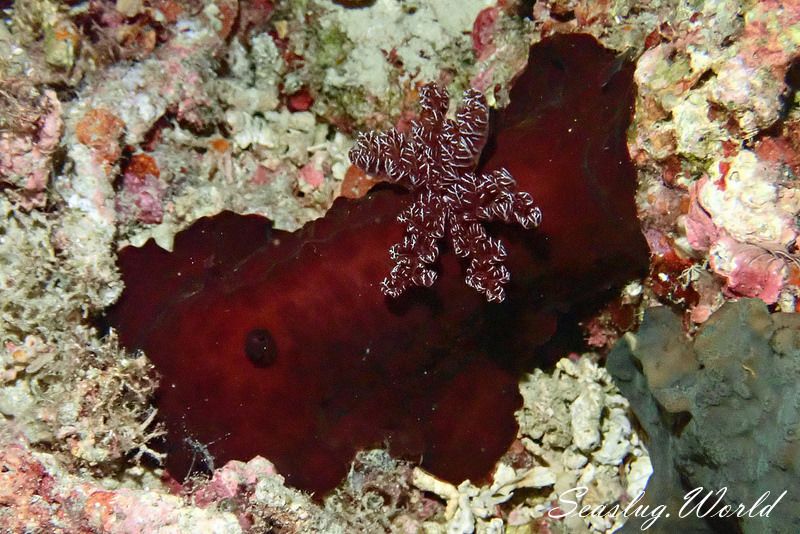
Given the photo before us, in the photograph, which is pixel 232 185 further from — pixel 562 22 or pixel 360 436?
pixel 562 22

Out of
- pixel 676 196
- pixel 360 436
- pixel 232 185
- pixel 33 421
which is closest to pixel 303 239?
pixel 232 185

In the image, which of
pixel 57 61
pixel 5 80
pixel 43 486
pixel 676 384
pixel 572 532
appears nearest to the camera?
pixel 43 486

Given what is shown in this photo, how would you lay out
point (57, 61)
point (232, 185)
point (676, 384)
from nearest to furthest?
point (676, 384) < point (57, 61) < point (232, 185)

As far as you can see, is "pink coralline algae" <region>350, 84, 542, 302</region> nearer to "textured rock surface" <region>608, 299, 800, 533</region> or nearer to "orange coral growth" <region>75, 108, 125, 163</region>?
"textured rock surface" <region>608, 299, 800, 533</region>

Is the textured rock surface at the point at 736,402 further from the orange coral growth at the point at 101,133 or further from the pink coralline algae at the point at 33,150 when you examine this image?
the pink coralline algae at the point at 33,150

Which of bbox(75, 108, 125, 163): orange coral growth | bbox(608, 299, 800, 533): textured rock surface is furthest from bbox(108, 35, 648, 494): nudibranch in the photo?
bbox(608, 299, 800, 533): textured rock surface

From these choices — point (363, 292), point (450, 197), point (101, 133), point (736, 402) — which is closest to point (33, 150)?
point (101, 133)

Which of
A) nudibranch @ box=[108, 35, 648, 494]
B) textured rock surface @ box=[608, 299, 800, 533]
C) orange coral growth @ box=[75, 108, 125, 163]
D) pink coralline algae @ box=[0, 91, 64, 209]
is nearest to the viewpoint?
textured rock surface @ box=[608, 299, 800, 533]
